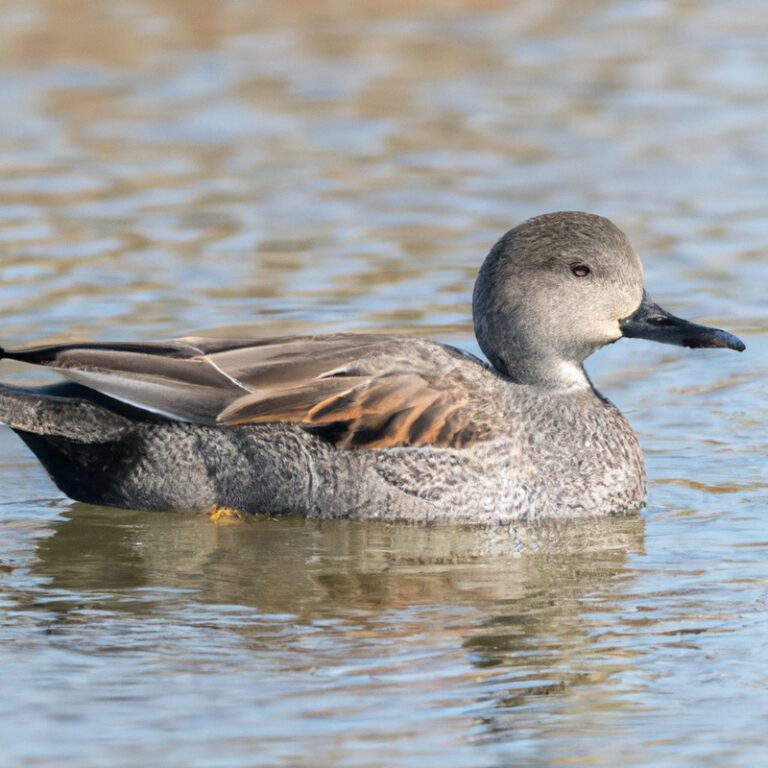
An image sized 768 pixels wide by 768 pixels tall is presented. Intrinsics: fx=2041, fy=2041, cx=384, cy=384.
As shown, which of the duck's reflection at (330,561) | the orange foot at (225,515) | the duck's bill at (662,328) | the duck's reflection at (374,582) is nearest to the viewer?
the duck's reflection at (374,582)

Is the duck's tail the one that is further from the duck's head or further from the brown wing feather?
the duck's head

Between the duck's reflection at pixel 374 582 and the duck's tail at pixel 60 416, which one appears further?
the duck's tail at pixel 60 416

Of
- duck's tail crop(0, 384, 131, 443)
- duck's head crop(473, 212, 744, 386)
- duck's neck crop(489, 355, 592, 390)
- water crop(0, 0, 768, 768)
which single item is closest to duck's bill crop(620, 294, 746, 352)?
duck's head crop(473, 212, 744, 386)

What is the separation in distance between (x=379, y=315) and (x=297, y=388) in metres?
2.86

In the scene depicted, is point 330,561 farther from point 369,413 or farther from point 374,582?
point 369,413

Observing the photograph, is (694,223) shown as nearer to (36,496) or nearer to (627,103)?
(627,103)

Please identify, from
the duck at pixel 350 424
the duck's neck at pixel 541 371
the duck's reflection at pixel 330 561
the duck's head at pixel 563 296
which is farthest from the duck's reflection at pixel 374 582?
the duck's head at pixel 563 296

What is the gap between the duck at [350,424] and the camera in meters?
8.88

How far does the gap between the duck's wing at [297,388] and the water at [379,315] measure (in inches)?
18.0

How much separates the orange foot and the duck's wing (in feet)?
1.48

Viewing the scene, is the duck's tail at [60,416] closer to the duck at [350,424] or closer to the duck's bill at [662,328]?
the duck at [350,424]

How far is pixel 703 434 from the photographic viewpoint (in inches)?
392

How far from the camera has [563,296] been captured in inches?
364

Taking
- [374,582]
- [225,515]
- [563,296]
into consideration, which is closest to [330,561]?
[374,582]
